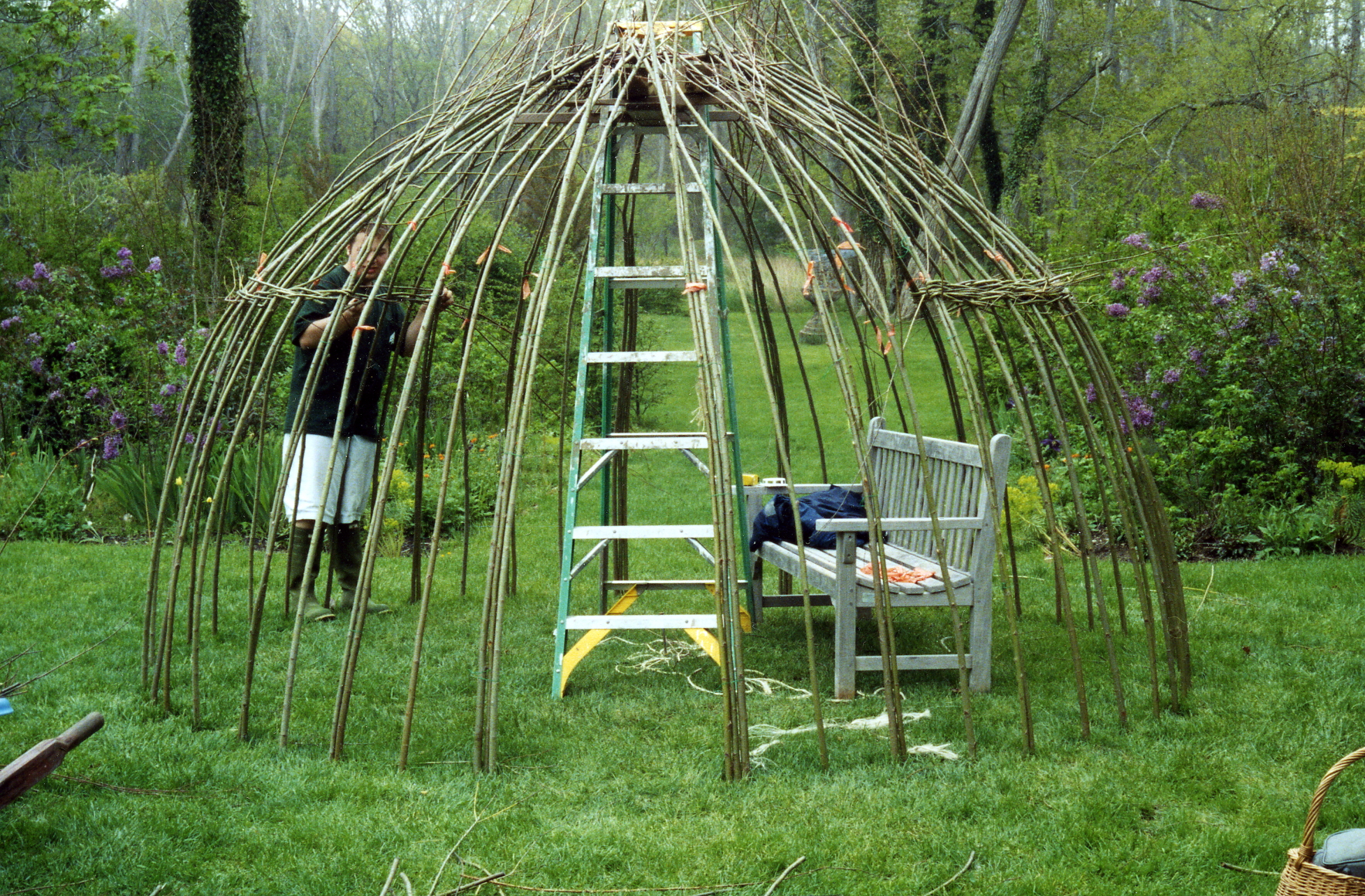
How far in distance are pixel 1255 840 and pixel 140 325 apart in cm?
814

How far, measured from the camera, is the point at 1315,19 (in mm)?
24469

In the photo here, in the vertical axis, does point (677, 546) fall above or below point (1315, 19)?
below

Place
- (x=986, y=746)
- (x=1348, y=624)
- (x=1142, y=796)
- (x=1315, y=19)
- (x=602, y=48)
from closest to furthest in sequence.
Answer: (x=1142, y=796) < (x=986, y=746) < (x=602, y=48) < (x=1348, y=624) < (x=1315, y=19)

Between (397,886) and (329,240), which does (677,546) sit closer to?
(329,240)

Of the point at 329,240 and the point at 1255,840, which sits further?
the point at 329,240

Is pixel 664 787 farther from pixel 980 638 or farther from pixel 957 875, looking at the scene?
pixel 980 638

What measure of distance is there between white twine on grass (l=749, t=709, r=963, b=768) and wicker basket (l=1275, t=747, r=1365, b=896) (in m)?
1.25

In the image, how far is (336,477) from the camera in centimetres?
512

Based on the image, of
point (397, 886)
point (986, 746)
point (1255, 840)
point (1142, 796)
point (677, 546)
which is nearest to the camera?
point (397, 886)

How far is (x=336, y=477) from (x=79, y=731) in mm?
3092

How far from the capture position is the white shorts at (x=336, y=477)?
4.91 m

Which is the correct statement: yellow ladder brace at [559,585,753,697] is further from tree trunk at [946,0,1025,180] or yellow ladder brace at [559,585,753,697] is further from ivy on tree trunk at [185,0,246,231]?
tree trunk at [946,0,1025,180]

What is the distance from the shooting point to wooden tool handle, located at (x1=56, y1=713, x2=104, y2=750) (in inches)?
80.8

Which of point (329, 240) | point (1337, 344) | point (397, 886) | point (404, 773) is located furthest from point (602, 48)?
point (1337, 344)
